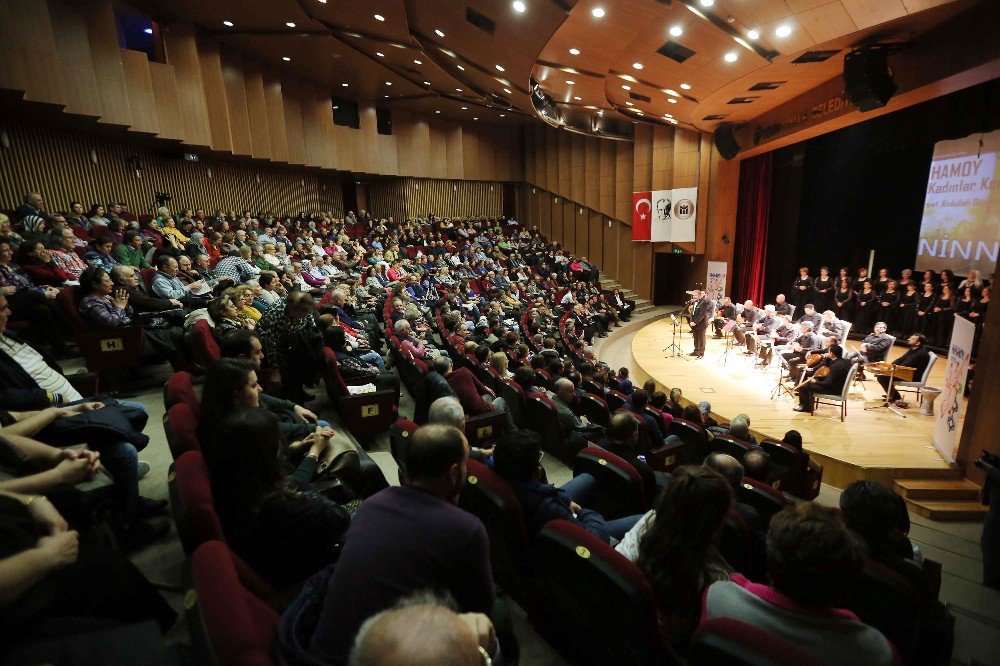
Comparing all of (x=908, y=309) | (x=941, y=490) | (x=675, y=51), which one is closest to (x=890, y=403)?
(x=941, y=490)

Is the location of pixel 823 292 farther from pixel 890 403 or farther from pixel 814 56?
pixel 814 56

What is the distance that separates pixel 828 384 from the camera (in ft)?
19.8

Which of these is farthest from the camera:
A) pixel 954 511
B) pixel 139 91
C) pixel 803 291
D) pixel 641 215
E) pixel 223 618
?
pixel 641 215

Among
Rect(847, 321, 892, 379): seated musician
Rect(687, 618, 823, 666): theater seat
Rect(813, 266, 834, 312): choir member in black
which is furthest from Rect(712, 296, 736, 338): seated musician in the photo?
Rect(687, 618, 823, 666): theater seat

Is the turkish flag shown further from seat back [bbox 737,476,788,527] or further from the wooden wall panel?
seat back [bbox 737,476,788,527]

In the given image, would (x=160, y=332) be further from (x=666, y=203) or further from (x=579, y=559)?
(x=666, y=203)

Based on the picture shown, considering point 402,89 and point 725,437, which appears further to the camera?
point 402,89

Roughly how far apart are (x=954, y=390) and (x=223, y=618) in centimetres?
614

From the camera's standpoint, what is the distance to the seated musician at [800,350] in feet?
23.3

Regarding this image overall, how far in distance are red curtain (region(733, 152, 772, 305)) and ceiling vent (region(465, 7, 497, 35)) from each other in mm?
8270

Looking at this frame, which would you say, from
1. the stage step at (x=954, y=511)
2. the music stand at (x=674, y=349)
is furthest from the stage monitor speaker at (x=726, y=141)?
the stage step at (x=954, y=511)

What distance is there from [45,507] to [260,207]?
1297 cm

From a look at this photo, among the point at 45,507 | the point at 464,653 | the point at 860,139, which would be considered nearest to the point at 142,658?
the point at 45,507

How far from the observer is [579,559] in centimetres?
137
